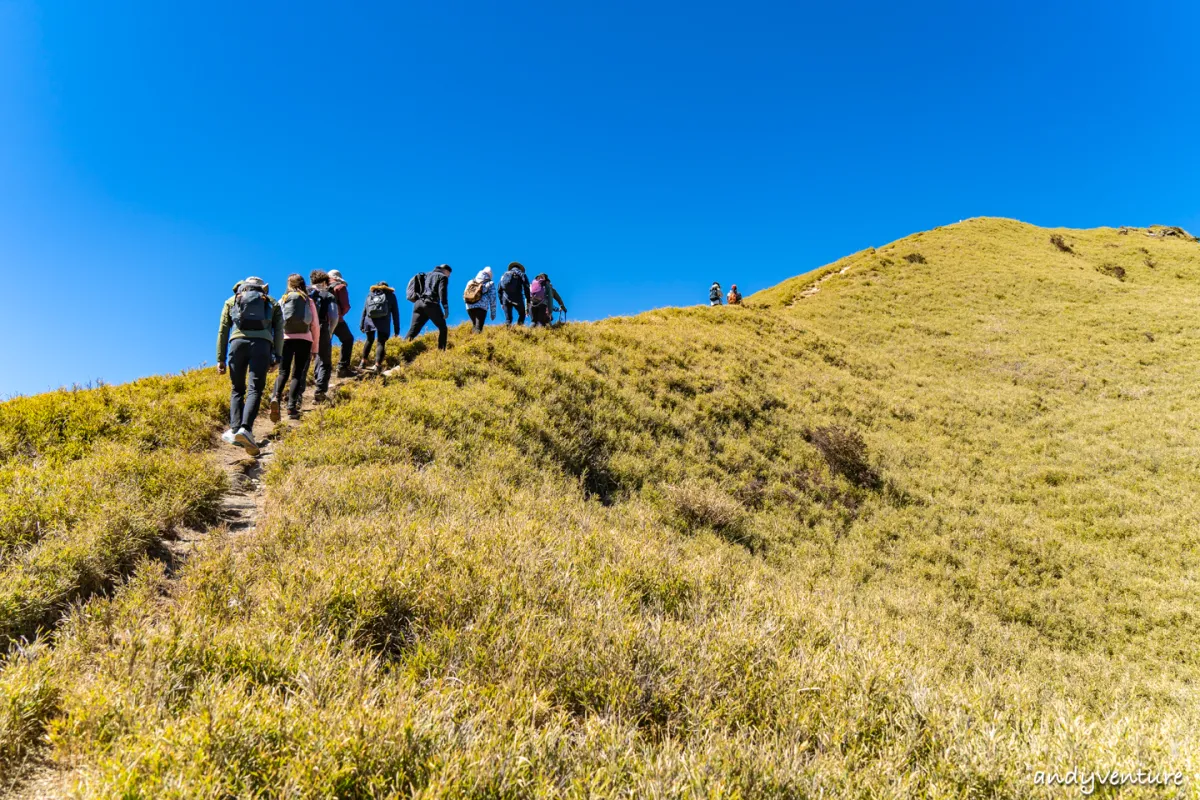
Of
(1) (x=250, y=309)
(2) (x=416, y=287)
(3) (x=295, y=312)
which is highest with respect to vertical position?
(2) (x=416, y=287)

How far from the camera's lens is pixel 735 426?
41.2 feet

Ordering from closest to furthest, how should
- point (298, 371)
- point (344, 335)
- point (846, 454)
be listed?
point (298, 371)
point (344, 335)
point (846, 454)

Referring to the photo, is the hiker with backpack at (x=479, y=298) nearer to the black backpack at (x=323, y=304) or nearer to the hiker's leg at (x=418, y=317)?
the hiker's leg at (x=418, y=317)

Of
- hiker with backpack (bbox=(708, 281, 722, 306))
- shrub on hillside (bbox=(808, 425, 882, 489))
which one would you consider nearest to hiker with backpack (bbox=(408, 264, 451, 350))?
shrub on hillside (bbox=(808, 425, 882, 489))

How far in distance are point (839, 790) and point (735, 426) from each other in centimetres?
1035

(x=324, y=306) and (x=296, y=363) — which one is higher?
(x=324, y=306)

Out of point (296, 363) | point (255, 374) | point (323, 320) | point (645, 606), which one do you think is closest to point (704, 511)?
point (645, 606)

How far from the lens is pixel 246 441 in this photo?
22.9 feet

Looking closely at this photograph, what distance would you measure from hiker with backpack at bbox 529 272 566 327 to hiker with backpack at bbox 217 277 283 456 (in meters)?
8.60

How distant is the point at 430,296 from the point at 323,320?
2.52 m

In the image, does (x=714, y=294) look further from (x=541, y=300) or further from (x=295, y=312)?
(x=295, y=312)

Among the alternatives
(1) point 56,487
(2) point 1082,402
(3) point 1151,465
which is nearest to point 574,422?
(1) point 56,487

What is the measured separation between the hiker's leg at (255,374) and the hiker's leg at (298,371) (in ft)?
4.23

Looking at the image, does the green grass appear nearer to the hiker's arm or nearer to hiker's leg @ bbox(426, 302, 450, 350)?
the hiker's arm
